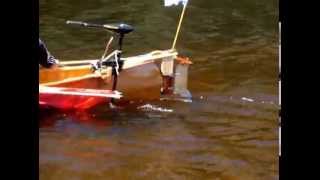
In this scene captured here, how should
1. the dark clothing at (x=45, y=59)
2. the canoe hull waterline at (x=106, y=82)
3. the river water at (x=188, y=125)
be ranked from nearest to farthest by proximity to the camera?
the river water at (x=188, y=125) → the dark clothing at (x=45, y=59) → the canoe hull waterline at (x=106, y=82)

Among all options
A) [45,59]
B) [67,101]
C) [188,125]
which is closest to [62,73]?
[67,101]

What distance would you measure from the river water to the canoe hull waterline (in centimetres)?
19

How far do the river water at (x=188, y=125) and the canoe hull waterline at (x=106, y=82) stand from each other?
0.19m

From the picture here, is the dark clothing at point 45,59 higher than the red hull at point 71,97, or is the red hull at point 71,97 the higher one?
the dark clothing at point 45,59

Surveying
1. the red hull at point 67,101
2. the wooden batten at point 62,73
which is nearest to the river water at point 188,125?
the red hull at point 67,101

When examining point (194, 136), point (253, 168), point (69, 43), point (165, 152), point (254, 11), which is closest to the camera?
point (253, 168)

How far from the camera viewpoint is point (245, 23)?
1543cm

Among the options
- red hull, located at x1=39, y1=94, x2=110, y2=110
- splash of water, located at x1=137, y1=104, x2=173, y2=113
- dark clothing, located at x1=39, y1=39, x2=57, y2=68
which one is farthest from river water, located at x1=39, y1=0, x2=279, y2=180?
dark clothing, located at x1=39, y1=39, x2=57, y2=68

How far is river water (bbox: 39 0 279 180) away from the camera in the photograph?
6.46 m

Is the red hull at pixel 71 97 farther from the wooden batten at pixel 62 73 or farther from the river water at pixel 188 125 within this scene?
the wooden batten at pixel 62 73

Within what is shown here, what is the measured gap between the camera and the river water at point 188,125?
21.2 ft
